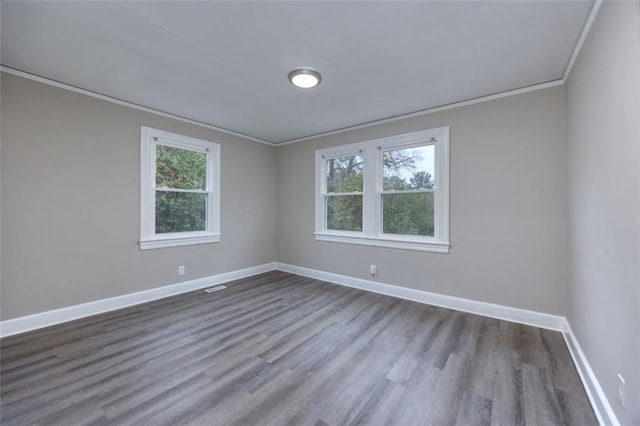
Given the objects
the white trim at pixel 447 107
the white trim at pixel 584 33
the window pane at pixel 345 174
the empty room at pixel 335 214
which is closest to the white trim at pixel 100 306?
the empty room at pixel 335 214

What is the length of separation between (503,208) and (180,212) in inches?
163

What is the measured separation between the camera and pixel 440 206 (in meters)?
3.36

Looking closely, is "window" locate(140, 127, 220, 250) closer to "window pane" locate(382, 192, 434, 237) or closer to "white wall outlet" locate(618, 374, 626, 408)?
"window pane" locate(382, 192, 434, 237)

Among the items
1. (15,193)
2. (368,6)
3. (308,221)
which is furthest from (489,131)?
(15,193)

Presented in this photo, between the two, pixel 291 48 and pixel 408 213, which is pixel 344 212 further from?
pixel 291 48

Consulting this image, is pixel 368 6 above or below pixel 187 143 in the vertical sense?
above

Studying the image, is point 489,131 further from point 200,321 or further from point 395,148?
point 200,321

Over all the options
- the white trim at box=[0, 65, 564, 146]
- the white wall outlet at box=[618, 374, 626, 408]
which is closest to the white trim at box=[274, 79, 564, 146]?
the white trim at box=[0, 65, 564, 146]

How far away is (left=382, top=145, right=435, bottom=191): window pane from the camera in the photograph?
11.5ft

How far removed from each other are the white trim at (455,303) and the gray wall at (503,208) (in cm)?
7

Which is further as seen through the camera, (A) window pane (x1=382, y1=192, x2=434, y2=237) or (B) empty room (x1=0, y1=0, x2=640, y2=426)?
(A) window pane (x1=382, y1=192, x2=434, y2=237)

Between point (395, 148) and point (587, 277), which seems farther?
point (395, 148)

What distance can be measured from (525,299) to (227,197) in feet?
13.7

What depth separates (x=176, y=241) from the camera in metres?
3.72
